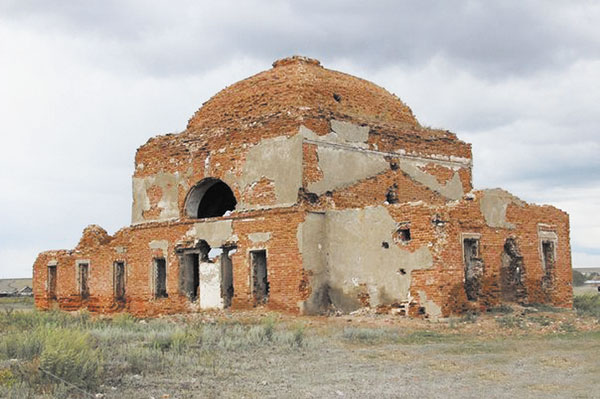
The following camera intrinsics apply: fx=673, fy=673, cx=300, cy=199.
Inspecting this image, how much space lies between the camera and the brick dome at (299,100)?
59.0 ft

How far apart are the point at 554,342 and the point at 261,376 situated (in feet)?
19.1

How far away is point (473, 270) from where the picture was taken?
51.7ft

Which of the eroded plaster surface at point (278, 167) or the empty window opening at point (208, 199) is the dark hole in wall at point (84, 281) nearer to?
the empty window opening at point (208, 199)

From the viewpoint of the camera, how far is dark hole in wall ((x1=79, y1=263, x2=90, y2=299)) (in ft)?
75.0

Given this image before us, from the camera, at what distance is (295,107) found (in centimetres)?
1750

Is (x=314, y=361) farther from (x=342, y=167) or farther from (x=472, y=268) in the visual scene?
(x=342, y=167)

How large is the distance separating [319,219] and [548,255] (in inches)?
253

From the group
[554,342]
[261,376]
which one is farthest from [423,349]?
[261,376]

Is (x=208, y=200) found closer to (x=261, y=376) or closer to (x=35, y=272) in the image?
(x=35, y=272)

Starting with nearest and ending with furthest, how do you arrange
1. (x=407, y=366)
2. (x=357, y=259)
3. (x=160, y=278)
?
(x=407, y=366) < (x=357, y=259) < (x=160, y=278)

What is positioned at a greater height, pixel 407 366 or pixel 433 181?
pixel 433 181

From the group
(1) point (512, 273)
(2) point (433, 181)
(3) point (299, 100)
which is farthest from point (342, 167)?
(1) point (512, 273)

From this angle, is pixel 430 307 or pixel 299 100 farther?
pixel 299 100

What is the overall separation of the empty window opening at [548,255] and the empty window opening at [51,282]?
16.6 metres
